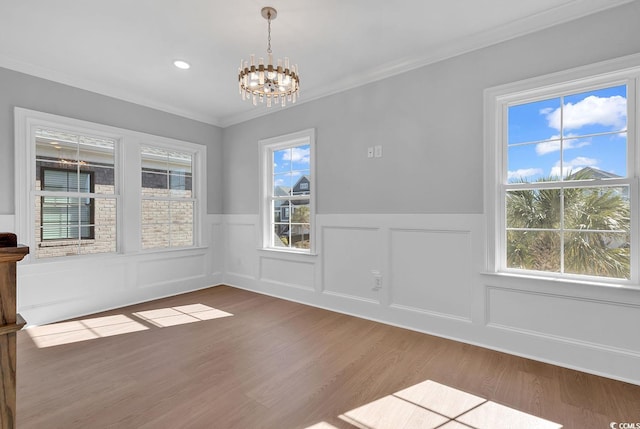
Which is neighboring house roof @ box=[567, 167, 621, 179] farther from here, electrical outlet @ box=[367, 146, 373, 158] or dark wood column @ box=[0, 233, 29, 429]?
dark wood column @ box=[0, 233, 29, 429]

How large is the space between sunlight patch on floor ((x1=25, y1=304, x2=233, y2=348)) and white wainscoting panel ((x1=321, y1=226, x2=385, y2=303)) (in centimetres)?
131

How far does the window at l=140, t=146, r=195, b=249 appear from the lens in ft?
14.3

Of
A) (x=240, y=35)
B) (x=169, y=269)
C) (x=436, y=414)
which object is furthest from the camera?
(x=169, y=269)

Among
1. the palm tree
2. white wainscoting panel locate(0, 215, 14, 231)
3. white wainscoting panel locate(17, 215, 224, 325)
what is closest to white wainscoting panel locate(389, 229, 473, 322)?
the palm tree

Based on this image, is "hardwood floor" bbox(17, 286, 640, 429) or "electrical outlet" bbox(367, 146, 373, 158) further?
"electrical outlet" bbox(367, 146, 373, 158)

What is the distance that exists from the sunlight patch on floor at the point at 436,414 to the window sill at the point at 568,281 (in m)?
1.07

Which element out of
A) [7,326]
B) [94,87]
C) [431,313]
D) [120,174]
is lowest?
[431,313]

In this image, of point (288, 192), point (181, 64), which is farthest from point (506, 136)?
point (181, 64)

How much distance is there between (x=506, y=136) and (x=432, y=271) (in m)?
1.40

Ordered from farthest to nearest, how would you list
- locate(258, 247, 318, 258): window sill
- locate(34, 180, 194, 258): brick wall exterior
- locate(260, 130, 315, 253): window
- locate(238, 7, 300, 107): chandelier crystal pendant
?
locate(260, 130, 315, 253): window → locate(258, 247, 318, 258): window sill → locate(34, 180, 194, 258): brick wall exterior → locate(238, 7, 300, 107): chandelier crystal pendant

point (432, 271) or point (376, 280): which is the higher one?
point (432, 271)

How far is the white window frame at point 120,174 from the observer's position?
3229 millimetres

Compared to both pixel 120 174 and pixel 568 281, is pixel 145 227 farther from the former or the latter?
pixel 568 281

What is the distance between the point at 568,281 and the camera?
2418 mm
